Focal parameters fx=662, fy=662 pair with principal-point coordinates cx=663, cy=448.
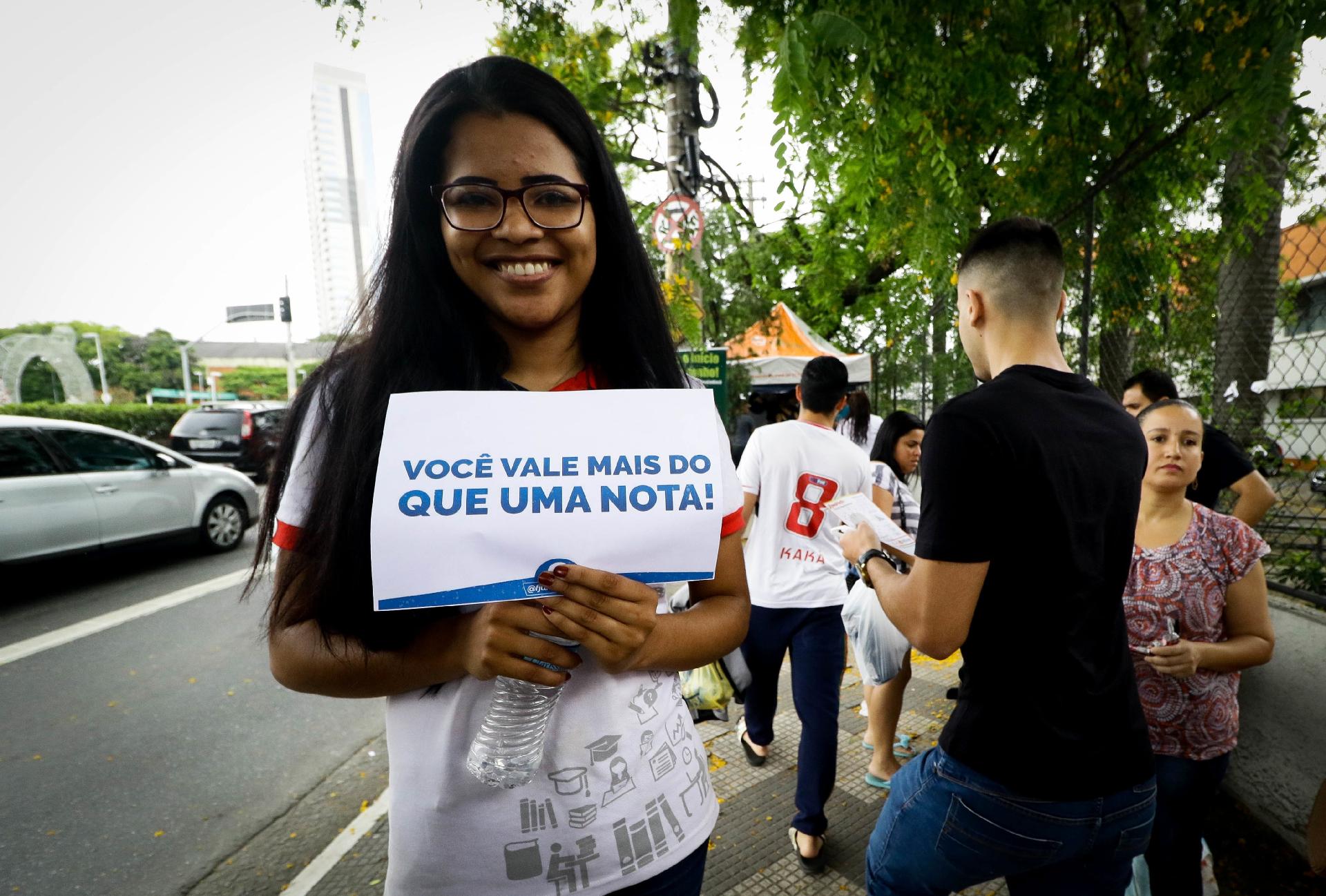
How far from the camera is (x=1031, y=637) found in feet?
4.58

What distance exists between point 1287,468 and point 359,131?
10363cm

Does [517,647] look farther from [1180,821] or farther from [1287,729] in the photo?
[1287,729]

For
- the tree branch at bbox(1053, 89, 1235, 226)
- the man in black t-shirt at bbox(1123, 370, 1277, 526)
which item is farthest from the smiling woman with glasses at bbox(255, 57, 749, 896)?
the man in black t-shirt at bbox(1123, 370, 1277, 526)

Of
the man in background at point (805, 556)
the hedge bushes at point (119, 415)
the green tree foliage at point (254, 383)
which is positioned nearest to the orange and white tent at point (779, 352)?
the man in background at point (805, 556)

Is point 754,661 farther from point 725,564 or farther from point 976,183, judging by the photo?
point 976,183

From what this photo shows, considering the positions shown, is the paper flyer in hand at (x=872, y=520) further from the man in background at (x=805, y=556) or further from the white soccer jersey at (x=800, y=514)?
the white soccer jersey at (x=800, y=514)

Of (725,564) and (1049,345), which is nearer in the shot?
(725,564)

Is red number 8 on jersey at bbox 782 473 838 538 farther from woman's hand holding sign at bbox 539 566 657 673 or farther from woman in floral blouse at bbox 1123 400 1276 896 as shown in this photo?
woman's hand holding sign at bbox 539 566 657 673

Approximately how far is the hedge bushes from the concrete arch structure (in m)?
11.8

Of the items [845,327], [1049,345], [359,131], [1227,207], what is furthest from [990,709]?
[359,131]

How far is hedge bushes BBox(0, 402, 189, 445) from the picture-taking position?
1727cm

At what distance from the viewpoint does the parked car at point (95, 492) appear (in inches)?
238

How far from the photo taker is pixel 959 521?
53.9 inches

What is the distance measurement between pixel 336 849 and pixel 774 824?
1871 mm
